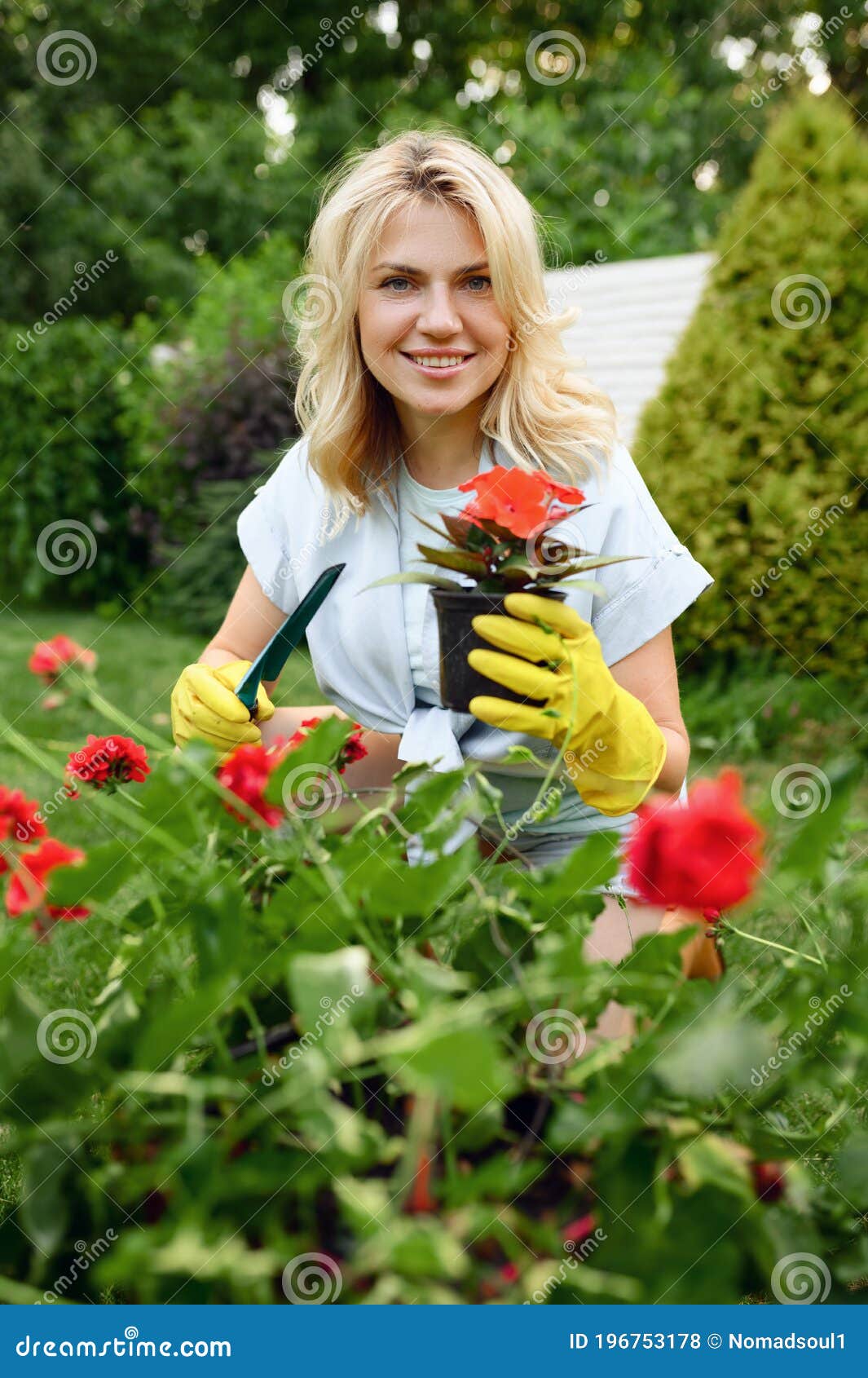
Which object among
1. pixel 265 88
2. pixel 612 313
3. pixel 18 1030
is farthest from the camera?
pixel 265 88

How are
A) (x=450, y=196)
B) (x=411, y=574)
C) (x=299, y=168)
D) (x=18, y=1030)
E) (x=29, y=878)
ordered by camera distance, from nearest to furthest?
(x=18, y=1030)
(x=29, y=878)
(x=411, y=574)
(x=450, y=196)
(x=299, y=168)

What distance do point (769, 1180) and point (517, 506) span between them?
532 millimetres

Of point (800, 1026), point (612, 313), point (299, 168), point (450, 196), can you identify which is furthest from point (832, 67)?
point (800, 1026)

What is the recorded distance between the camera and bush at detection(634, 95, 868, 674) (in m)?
3.99

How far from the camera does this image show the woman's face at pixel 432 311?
1649mm

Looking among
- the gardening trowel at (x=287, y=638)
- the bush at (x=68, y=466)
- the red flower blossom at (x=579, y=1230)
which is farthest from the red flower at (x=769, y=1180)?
the bush at (x=68, y=466)

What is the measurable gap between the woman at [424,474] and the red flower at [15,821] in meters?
0.58

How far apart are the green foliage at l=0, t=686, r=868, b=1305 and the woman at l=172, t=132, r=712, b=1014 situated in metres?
0.79

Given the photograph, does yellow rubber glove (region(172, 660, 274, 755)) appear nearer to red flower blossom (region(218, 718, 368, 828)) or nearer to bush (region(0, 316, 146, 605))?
red flower blossom (region(218, 718, 368, 828))

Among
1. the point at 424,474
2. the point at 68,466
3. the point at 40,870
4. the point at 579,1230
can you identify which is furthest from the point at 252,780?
the point at 68,466

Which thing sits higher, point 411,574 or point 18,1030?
point 411,574

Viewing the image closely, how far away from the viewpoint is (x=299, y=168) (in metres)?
13.9

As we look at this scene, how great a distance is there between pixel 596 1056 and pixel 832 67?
1852 centimetres
